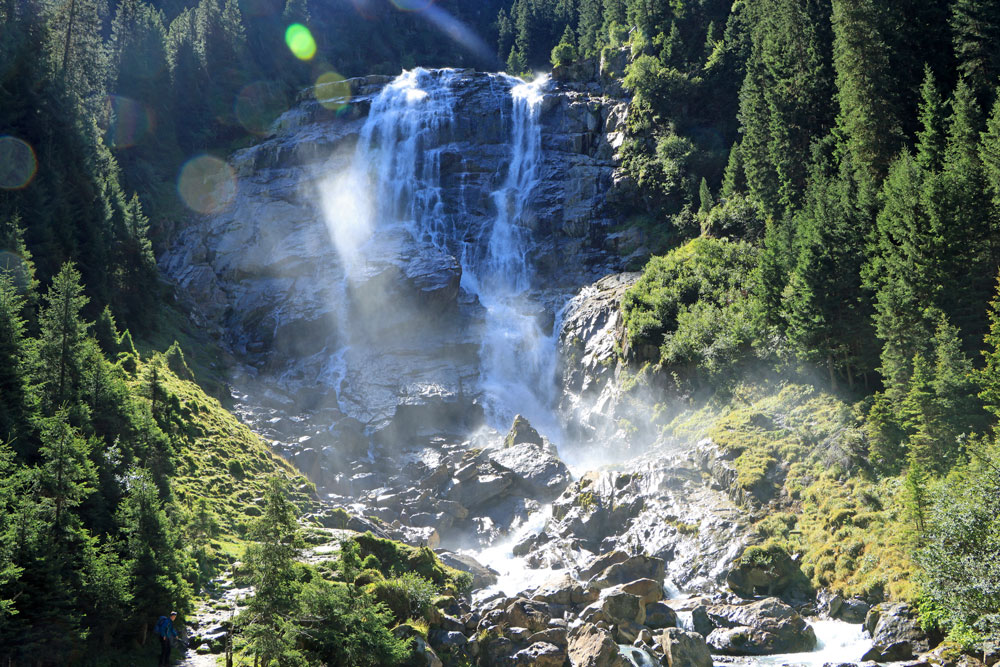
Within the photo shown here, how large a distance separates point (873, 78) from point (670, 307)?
19.2m

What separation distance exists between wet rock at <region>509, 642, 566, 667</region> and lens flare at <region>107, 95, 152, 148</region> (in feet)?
247

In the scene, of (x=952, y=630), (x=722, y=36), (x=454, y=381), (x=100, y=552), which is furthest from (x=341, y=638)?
(x=722, y=36)

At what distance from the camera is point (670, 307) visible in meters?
52.8

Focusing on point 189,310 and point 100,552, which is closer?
point 100,552

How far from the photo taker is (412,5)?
123 metres

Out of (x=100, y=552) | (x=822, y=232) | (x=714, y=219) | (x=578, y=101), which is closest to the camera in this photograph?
(x=100, y=552)

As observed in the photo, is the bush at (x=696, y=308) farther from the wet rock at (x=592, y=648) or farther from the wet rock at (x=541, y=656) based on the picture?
the wet rock at (x=541, y=656)

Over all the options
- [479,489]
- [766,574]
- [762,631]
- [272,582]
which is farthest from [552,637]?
[479,489]

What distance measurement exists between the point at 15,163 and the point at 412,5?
92.2 metres

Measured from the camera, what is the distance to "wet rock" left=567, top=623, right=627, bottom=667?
23516mm

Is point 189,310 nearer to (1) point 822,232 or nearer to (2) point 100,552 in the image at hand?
(2) point 100,552

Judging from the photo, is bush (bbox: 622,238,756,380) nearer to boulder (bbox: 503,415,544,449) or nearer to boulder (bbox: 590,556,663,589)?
boulder (bbox: 503,415,544,449)

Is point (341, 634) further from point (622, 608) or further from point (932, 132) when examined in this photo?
point (932, 132)

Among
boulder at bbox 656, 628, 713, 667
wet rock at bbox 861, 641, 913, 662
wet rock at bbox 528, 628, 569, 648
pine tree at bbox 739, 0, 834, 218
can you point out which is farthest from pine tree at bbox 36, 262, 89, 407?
pine tree at bbox 739, 0, 834, 218
